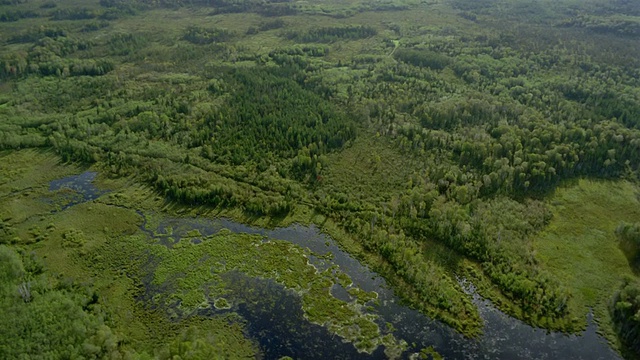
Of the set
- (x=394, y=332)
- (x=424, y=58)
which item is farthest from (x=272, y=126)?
(x=424, y=58)

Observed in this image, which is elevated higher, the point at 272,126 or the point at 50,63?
the point at 50,63

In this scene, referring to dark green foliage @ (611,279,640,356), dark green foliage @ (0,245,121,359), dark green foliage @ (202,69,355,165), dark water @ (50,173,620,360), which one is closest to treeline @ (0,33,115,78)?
dark green foliage @ (202,69,355,165)

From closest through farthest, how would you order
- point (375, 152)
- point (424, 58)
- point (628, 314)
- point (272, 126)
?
point (628, 314) → point (375, 152) → point (272, 126) → point (424, 58)

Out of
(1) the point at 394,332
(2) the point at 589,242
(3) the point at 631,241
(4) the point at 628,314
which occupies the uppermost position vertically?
(3) the point at 631,241

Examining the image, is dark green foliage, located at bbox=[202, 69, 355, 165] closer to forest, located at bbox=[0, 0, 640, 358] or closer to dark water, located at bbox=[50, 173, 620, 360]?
forest, located at bbox=[0, 0, 640, 358]

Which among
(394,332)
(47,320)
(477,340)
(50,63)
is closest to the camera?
(47,320)

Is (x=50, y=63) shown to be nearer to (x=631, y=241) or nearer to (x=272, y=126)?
(x=272, y=126)

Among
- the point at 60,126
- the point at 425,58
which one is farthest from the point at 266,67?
the point at 60,126
